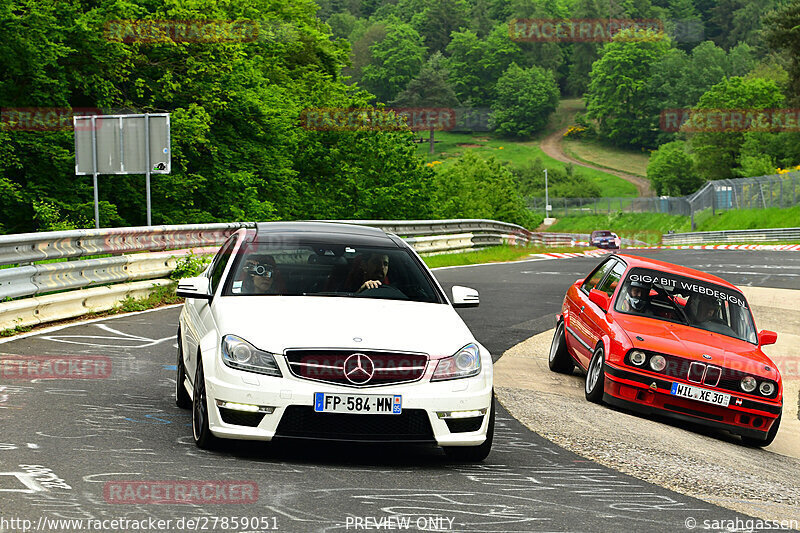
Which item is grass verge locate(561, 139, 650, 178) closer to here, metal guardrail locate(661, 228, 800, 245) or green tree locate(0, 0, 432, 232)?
metal guardrail locate(661, 228, 800, 245)

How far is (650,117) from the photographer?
7648 inches

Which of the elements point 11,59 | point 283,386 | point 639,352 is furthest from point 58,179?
point 283,386

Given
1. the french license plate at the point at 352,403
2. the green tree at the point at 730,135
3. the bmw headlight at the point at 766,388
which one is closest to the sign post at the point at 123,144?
the bmw headlight at the point at 766,388

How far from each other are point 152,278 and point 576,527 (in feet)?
40.2

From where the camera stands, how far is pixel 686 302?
11586 mm

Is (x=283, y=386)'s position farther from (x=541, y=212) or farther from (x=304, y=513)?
(x=541, y=212)

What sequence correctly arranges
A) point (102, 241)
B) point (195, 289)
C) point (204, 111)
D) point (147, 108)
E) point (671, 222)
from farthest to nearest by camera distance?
point (671, 222), point (204, 111), point (147, 108), point (102, 241), point (195, 289)

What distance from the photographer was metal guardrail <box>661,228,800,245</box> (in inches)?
2368

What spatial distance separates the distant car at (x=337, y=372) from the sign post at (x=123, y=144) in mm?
17900

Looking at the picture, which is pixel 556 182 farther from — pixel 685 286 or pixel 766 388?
pixel 766 388

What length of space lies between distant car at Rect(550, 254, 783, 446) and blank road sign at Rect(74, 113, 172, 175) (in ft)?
50.1

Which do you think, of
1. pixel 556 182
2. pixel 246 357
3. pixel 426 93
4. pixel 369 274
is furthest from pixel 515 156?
pixel 246 357

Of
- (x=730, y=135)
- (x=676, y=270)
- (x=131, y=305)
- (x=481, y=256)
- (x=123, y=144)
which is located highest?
(x=123, y=144)

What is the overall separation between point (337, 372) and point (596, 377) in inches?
180
